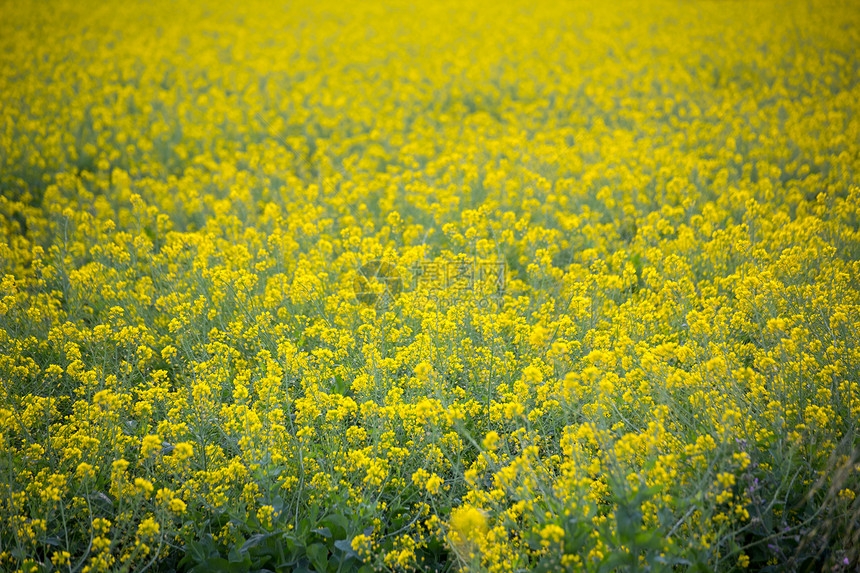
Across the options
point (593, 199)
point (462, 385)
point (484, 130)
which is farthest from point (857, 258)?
point (484, 130)

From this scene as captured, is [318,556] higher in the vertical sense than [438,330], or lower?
lower

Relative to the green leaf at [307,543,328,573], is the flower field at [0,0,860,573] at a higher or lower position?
higher

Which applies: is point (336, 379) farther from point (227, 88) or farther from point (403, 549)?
point (227, 88)

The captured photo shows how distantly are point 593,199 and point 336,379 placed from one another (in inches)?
146

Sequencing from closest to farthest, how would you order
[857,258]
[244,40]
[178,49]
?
[857,258], [178,49], [244,40]

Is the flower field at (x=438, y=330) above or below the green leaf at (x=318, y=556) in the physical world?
above

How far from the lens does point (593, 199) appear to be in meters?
5.78

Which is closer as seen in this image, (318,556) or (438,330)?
(318,556)

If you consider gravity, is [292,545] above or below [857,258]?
below

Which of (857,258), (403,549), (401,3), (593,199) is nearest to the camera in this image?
(403,549)

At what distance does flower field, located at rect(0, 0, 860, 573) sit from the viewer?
2.29m

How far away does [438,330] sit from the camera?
337cm

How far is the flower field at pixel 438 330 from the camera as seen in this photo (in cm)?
229

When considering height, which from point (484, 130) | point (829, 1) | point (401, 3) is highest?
point (401, 3)
